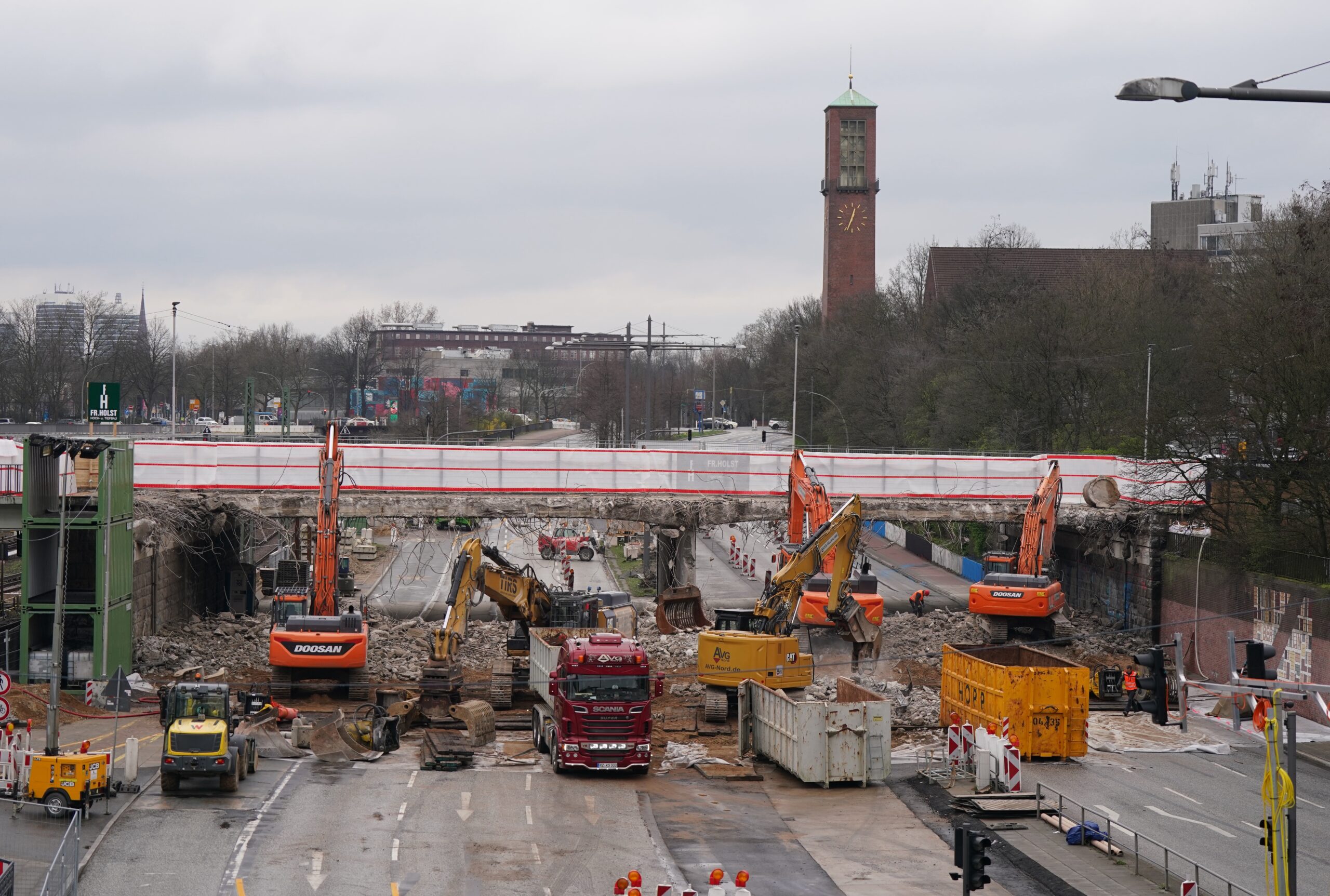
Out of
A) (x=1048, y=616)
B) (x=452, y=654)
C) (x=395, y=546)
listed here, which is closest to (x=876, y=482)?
(x=1048, y=616)

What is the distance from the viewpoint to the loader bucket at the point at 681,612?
4866 centimetres

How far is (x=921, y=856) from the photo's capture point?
957 inches

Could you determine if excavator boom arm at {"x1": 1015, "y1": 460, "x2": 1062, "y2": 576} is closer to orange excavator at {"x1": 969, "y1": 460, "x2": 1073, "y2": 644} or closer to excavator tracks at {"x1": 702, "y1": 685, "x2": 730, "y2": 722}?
orange excavator at {"x1": 969, "y1": 460, "x2": 1073, "y2": 644}

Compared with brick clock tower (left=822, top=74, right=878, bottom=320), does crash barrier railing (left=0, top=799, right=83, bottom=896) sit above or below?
below

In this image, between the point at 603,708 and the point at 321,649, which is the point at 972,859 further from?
the point at 321,649

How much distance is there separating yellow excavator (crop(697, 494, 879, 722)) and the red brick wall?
85.1 metres

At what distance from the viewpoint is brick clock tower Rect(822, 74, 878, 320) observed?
402 feet

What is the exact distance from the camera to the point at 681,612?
4978 centimetres

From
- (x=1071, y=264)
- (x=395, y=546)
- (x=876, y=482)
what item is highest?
(x=1071, y=264)

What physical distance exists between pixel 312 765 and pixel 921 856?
13625 millimetres

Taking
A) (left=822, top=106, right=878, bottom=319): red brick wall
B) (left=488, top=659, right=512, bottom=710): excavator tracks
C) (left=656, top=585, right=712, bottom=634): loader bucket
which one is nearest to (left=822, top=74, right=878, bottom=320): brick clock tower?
(left=822, top=106, right=878, bottom=319): red brick wall

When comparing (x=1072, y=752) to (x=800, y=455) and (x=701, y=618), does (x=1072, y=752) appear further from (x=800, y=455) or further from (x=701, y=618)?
(x=701, y=618)

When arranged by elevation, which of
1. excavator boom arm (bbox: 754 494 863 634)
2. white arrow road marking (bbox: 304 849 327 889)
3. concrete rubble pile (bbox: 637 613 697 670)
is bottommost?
concrete rubble pile (bbox: 637 613 697 670)

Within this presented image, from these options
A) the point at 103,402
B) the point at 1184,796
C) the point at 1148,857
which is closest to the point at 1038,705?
the point at 1184,796
